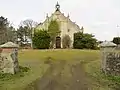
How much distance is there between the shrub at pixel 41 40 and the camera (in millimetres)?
39219

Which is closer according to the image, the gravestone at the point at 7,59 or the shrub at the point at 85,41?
the gravestone at the point at 7,59

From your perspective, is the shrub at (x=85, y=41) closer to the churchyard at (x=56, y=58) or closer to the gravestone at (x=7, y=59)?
the churchyard at (x=56, y=58)

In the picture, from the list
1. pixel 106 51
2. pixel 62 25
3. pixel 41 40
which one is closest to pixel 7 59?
pixel 106 51

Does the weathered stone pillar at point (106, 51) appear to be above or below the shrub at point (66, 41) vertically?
below

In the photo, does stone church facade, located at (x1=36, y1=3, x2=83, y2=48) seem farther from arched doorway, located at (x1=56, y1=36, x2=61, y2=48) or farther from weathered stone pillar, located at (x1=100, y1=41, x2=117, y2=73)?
weathered stone pillar, located at (x1=100, y1=41, x2=117, y2=73)

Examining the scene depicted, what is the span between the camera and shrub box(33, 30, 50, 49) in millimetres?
39219

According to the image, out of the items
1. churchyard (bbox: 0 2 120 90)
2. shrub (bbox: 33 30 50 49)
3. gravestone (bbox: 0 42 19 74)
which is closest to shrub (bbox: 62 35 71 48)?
churchyard (bbox: 0 2 120 90)

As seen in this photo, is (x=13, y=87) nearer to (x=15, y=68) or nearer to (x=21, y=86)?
(x=21, y=86)

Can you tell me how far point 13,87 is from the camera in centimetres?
1016

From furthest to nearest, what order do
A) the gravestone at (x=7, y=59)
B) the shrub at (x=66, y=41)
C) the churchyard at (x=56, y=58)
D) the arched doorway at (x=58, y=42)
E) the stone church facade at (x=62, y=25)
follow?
the stone church facade at (x=62, y=25), the arched doorway at (x=58, y=42), the shrub at (x=66, y=41), the gravestone at (x=7, y=59), the churchyard at (x=56, y=58)

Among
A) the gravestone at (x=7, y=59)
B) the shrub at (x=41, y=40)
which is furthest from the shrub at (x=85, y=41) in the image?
the gravestone at (x=7, y=59)

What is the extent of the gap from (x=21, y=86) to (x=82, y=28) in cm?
3782

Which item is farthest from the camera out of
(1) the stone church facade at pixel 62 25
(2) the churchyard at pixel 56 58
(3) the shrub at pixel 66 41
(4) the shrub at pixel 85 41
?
(1) the stone church facade at pixel 62 25

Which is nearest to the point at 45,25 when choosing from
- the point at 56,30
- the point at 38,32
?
the point at 56,30
